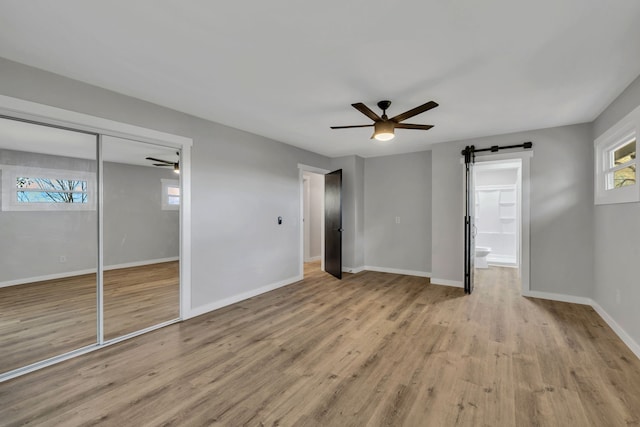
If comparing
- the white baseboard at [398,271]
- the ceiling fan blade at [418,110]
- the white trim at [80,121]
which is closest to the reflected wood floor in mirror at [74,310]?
the white trim at [80,121]

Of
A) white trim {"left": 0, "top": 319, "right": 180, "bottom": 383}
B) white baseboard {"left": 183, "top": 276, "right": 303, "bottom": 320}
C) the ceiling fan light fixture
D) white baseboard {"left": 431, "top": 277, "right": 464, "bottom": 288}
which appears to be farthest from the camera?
white baseboard {"left": 431, "top": 277, "right": 464, "bottom": 288}

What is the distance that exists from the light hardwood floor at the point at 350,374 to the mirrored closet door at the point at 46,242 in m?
0.53

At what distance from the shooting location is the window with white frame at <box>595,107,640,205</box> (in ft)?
9.40

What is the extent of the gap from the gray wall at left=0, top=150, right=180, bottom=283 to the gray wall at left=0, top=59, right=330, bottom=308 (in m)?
0.43

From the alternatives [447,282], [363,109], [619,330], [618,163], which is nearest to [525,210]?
[618,163]

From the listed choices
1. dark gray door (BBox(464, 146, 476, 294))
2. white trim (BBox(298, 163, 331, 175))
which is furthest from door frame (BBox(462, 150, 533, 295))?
white trim (BBox(298, 163, 331, 175))

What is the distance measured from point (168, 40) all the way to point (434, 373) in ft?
10.8

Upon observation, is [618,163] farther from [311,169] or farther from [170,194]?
[170,194]

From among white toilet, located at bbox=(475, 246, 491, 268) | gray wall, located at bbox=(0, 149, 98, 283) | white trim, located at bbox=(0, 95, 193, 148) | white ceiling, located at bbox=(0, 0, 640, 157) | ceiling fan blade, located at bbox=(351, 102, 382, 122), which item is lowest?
white toilet, located at bbox=(475, 246, 491, 268)

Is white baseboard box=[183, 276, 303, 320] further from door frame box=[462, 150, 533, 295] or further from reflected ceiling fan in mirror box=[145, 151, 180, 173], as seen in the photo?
door frame box=[462, 150, 533, 295]

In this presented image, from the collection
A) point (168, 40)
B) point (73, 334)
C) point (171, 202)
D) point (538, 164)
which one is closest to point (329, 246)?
point (171, 202)

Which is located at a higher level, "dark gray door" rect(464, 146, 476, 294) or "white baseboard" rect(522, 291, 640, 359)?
"dark gray door" rect(464, 146, 476, 294)

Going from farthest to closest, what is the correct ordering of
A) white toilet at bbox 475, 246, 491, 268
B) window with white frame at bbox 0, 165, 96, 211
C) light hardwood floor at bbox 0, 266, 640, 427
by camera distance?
1. white toilet at bbox 475, 246, 491, 268
2. window with white frame at bbox 0, 165, 96, 211
3. light hardwood floor at bbox 0, 266, 640, 427

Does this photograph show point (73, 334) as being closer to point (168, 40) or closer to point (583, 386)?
point (168, 40)
